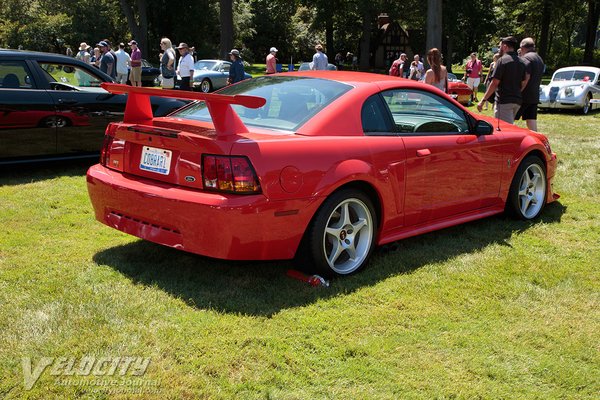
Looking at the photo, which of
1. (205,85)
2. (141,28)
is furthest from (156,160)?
(141,28)

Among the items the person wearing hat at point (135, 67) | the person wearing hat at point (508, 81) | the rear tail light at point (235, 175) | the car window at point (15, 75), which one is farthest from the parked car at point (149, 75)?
the rear tail light at point (235, 175)

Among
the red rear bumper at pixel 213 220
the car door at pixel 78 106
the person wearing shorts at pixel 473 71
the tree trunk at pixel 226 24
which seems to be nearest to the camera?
the red rear bumper at pixel 213 220

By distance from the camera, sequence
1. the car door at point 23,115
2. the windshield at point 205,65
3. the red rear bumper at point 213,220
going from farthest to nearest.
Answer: the windshield at point 205,65
the car door at point 23,115
the red rear bumper at point 213,220

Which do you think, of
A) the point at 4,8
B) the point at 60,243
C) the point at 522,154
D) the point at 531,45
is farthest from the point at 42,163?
the point at 4,8

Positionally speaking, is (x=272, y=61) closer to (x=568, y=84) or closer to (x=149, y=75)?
(x=568, y=84)

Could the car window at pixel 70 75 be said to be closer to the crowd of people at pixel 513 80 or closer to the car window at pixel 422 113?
the car window at pixel 422 113

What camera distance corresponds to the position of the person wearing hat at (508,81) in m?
7.74

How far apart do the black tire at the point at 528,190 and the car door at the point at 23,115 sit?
529 cm

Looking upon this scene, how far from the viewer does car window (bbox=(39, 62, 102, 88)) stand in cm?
735

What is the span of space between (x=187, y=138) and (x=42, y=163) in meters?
4.23

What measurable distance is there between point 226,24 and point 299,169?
85.3ft

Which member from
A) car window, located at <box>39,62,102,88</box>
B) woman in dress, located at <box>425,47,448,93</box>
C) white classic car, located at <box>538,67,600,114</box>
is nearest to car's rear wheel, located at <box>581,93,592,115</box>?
white classic car, located at <box>538,67,600,114</box>

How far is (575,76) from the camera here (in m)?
18.2

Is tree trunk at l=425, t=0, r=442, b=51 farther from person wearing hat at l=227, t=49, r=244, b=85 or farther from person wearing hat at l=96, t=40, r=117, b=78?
person wearing hat at l=96, t=40, r=117, b=78
